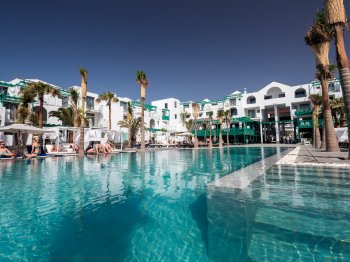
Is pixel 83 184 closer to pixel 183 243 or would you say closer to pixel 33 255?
pixel 33 255

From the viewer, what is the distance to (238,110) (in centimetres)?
4931

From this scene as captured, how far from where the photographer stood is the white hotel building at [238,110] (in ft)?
110

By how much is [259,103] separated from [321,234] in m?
47.2

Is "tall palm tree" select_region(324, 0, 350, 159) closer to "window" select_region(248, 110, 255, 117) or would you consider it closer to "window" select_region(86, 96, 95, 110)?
"window" select_region(86, 96, 95, 110)

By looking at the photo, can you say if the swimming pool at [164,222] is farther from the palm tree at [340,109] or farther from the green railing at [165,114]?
the green railing at [165,114]

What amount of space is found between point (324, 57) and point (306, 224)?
595 inches

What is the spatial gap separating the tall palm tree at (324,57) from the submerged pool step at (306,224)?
40.6 feet

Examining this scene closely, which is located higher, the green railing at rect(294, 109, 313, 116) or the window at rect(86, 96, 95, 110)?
the window at rect(86, 96, 95, 110)

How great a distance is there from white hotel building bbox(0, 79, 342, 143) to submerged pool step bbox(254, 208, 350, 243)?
3505 centimetres

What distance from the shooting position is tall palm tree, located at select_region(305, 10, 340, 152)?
13.0 meters

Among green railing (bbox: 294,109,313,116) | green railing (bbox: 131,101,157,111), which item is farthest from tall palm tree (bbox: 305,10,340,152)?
green railing (bbox: 131,101,157,111)

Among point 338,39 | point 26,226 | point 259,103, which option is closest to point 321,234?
point 26,226

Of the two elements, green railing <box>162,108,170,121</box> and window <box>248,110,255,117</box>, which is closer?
window <box>248,110,255,117</box>

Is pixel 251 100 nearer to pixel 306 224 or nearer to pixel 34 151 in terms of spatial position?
pixel 34 151
